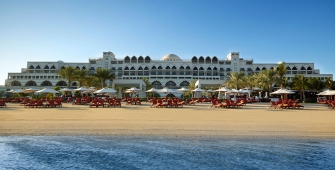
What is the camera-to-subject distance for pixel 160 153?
6000mm

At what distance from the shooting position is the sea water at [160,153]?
17.2 feet

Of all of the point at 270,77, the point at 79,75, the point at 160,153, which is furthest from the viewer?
the point at 79,75

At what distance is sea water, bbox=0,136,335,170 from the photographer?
17.2ft

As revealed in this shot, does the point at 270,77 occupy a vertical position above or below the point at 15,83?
below

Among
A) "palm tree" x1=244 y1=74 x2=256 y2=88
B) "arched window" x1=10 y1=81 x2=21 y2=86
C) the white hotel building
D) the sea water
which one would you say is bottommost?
the sea water

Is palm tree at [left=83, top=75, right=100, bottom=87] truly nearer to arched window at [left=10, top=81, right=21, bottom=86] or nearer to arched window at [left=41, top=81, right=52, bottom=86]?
arched window at [left=41, top=81, right=52, bottom=86]

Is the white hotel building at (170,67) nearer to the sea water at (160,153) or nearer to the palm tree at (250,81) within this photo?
the palm tree at (250,81)

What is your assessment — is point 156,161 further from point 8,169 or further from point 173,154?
point 8,169

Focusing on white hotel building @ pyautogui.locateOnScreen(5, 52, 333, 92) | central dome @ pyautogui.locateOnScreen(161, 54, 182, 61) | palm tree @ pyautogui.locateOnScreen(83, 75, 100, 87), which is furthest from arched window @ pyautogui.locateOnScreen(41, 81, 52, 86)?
central dome @ pyautogui.locateOnScreen(161, 54, 182, 61)

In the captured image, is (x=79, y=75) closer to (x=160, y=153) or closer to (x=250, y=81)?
(x=250, y=81)

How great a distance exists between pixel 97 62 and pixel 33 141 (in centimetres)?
7420

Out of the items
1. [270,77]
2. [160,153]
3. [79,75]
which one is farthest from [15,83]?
[160,153]

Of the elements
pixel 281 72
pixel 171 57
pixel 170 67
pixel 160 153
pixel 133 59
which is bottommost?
pixel 160 153

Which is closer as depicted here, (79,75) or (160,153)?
(160,153)
